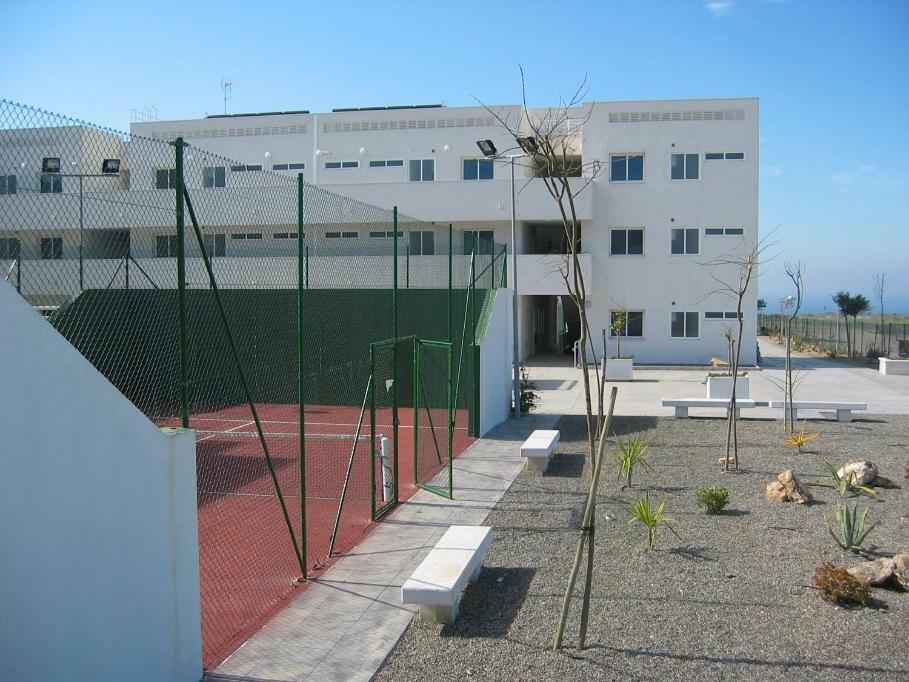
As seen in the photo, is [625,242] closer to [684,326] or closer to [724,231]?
[724,231]

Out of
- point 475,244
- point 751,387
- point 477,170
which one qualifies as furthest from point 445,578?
point 477,170

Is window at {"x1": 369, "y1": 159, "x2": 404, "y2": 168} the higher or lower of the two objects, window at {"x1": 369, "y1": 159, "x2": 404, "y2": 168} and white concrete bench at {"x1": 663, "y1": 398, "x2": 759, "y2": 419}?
the higher

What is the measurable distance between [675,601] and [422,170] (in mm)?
28346

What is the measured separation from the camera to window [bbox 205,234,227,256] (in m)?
8.03

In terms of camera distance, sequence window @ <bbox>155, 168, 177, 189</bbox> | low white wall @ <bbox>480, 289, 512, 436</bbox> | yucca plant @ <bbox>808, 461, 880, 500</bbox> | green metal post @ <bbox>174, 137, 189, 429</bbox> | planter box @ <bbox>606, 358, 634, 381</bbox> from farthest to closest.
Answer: planter box @ <bbox>606, 358, 634, 381</bbox> → low white wall @ <bbox>480, 289, 512, 436</bbox> → yucca plant @ <bbox>808, 461, 880, 500</bbox> → window @ <bbox>155, 168, 177, 189</bbox> → green metal post @ <bbox>174, 137, 189, 429</bbox>

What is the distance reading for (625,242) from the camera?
31766 millimetres

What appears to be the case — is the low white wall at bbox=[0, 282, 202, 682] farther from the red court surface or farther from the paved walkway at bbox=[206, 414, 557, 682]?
the red court surface

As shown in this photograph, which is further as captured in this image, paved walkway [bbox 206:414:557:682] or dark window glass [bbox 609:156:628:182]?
dark window glass [bbox 609:156:628:182]

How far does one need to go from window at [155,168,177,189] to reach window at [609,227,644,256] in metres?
25.8

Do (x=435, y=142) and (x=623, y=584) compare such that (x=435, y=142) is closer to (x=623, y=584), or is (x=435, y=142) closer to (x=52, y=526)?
(x=623, y=584)

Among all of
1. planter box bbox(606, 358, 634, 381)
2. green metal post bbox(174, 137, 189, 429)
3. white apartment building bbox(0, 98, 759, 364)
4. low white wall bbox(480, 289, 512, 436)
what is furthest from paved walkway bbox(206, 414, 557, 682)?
white apartment building bbox(0, 98, 759, 364)

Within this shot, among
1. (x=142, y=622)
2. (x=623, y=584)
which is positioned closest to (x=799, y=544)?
(x=623, y=584)

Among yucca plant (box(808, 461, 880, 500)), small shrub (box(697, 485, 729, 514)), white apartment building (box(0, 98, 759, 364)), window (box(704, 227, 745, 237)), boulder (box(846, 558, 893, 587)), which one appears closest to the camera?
boulder (box(846, 558, 893, 587))

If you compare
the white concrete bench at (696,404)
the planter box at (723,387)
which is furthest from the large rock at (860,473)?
the planter box at (723,387)
